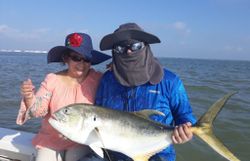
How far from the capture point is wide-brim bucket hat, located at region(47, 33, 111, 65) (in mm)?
4656

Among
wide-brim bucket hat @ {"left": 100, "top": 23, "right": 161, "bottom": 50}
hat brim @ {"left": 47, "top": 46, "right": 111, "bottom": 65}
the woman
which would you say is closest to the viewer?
wide-brim bucket hat @ {"left": 100, "top": 23, "right": 161, "bottom": 50}

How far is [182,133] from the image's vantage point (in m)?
3.81

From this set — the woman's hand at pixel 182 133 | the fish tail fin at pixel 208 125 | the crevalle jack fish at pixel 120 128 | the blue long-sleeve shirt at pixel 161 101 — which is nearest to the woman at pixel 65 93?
the blue long-sleeve shirt at pixel 161 101

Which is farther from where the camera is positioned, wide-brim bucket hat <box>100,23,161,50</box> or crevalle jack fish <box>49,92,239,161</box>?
wide-brim bucket hat <box>100,23,161,50</box>

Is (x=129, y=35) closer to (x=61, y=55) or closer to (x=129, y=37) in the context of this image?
(x=129, y=37)

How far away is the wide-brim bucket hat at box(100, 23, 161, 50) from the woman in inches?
16.9

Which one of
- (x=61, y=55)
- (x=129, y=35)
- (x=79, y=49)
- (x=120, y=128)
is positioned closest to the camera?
(x=120, y=128)

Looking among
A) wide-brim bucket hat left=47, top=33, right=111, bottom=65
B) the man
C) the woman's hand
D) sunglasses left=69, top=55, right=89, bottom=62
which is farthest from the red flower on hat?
the woman's hand

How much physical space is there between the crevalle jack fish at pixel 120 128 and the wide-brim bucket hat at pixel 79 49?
1.03m

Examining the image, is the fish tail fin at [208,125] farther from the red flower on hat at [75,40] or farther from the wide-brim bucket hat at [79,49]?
the red flower on hat at [75,40]

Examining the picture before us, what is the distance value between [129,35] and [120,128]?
1117 millimetres

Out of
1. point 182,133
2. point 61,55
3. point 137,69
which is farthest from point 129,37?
point 182,133

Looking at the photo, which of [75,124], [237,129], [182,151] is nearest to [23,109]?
[75,124]

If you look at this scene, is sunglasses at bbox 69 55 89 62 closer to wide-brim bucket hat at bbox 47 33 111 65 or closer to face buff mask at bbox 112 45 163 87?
wide-brim bucket hat at bbox 47 33 111 65
